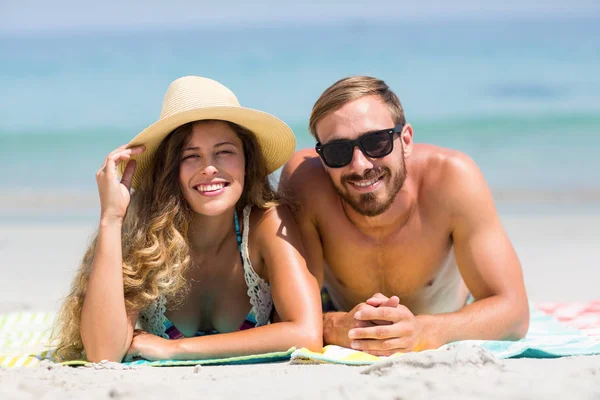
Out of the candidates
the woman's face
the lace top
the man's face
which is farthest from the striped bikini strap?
the man's face

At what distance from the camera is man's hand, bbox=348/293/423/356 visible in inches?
154

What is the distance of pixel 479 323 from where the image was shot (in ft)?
13.7

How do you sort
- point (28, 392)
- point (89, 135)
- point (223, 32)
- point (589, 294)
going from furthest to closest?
point (223, 32)
point (89, 135)
point (589, 294)
point (28, 392)

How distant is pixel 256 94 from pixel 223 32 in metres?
8.93

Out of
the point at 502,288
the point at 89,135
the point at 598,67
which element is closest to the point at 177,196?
the point at 502,288

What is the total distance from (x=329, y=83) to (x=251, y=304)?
18.1 m

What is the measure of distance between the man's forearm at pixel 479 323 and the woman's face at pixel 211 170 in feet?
4.04

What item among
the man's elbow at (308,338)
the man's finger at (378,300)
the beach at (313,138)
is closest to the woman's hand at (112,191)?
the beach at (313,138)

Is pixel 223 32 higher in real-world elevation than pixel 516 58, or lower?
higher

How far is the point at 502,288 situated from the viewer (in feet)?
14.2

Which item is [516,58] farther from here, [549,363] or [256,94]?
[549,363]

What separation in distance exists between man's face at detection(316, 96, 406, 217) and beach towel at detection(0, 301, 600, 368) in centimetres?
91

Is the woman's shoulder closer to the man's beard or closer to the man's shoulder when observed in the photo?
the man's beard

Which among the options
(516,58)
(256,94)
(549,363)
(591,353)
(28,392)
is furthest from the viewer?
(516,58)
